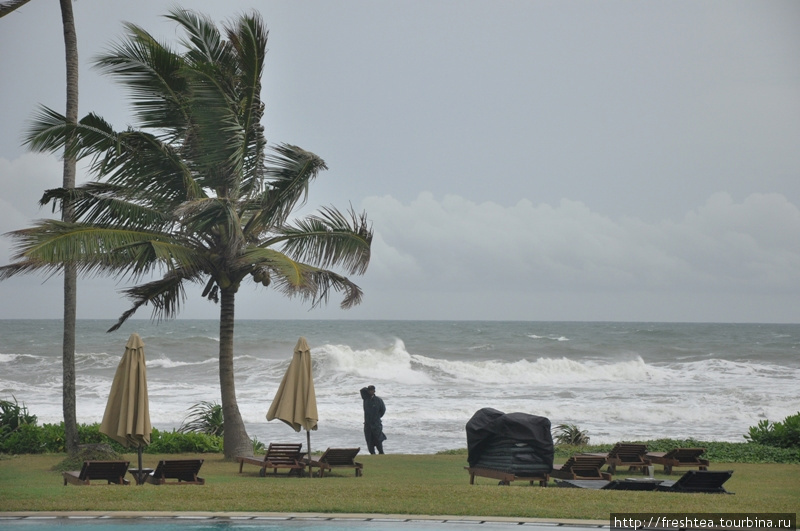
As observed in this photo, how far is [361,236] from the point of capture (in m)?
15.6

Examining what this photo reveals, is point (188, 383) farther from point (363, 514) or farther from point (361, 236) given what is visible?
point (363, 514)

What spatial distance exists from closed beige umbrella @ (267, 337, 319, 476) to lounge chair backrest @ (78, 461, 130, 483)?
7.79ft

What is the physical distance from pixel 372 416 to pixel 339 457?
12.4ft

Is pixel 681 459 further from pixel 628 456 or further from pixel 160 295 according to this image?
pixel 160 295

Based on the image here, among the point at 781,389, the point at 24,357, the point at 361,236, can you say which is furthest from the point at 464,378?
the point at 361,236

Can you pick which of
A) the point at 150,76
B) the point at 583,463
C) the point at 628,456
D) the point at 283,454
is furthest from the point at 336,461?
the point at 150,76

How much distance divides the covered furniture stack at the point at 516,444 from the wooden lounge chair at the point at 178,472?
12.9 feet

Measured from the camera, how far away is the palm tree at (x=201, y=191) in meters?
14.0

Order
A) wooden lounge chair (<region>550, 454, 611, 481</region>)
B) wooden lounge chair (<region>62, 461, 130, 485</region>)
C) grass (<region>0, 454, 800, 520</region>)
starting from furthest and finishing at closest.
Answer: wooden lounge chair (<region>550, 454, 611, 481</region>)
wooden lounge chair (<region>62, 461, 130, 485</region>)
grass (<region>0, 454, 800, 520</region>)

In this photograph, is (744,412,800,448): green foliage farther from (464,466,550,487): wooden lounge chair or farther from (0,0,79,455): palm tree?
(0,0,79,455): palm tree

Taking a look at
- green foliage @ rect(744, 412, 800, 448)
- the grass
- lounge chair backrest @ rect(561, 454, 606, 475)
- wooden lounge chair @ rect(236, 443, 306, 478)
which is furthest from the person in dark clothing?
green foliage @ rect(744, 412, 800, 448)

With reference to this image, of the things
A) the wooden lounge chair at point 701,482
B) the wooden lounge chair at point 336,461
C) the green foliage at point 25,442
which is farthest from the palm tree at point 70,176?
the wooden lounge chair at point 701,482

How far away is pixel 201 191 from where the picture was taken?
48.8 feet

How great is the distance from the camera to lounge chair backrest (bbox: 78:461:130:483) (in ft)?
38.4
